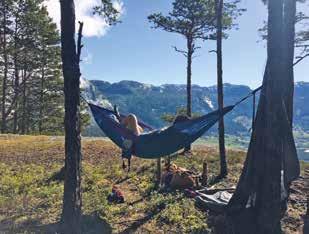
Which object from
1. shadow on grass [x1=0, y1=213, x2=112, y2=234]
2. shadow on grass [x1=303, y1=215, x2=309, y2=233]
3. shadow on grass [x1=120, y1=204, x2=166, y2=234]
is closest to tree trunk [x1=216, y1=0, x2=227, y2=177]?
shadow on grass [x1=120, y1=204, x2=166, y2=234]

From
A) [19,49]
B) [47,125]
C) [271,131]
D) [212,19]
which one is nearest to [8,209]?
[271,131]

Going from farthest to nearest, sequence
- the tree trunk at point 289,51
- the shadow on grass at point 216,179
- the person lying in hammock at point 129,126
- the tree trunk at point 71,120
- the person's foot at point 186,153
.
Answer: the person's foot at point 186,153, the shadow on grass at point 216,179, the person lying in hammock at point 129,126, the tree trunk at point 289,51, the tree trunk at point 71,120

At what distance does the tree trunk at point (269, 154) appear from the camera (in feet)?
28.3

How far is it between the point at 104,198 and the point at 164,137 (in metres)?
2.26

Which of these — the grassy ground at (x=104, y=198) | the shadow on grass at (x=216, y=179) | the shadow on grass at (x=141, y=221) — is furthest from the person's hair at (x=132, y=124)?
the shadow on grass at (x=216, y=179)

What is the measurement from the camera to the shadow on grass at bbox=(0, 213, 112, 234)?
879 cm

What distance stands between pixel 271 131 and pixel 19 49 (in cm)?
2719

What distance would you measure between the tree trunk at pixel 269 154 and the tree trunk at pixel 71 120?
336cm

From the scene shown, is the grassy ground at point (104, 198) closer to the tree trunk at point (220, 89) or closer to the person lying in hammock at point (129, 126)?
the tree trunk at point (220, 89)

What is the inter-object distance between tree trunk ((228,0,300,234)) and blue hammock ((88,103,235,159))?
128 cm

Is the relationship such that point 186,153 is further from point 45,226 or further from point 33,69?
point 33,69

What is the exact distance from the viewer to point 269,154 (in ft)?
28.6

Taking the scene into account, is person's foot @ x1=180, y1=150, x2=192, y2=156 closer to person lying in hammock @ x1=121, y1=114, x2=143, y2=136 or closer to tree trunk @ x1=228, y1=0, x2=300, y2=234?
person lying in hammock @ x1=121, y1=114, x2=143, y2=136

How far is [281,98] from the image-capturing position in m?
8.84
